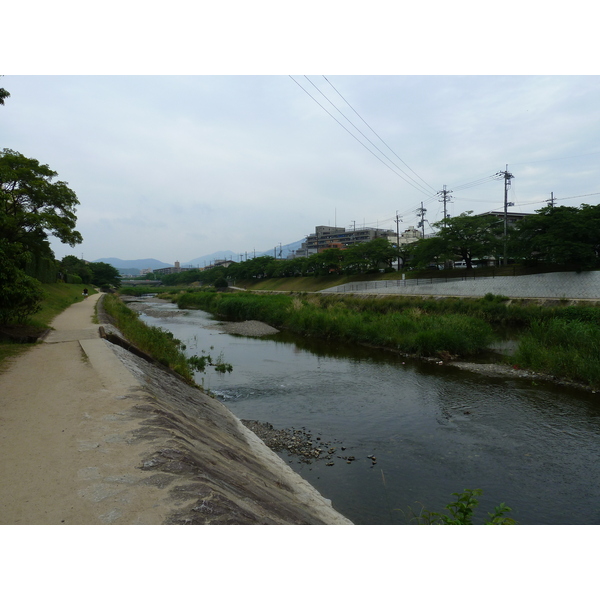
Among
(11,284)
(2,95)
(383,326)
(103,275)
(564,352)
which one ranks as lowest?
(564,352)

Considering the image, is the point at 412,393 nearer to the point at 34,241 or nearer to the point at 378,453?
the point at 378,453

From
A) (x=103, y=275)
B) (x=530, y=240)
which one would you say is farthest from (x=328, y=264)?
(x=103, y=275)

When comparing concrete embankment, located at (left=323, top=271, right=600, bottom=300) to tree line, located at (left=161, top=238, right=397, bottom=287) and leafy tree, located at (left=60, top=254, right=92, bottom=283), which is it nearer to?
tree line, located at (left=161, top=238, right=397, bottom=287)

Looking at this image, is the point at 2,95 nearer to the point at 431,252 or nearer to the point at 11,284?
the point at 11,284

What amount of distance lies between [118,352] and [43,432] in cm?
546

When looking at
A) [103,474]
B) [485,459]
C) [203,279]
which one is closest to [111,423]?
[103,474]

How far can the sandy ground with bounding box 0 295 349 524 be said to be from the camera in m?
3.59

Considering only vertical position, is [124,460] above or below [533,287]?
below

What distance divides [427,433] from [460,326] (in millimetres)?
10537

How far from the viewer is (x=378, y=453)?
8.65 metres

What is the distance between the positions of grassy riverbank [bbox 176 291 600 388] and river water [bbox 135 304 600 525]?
1386 mm

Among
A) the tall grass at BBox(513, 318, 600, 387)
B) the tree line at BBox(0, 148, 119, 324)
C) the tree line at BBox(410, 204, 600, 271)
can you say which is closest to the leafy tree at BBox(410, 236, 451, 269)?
the tree line at BBox(410, 204, 600, 271)

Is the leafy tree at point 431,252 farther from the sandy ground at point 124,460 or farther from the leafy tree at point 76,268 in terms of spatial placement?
the leafy tree at point 76,268

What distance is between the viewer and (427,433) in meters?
9.71
